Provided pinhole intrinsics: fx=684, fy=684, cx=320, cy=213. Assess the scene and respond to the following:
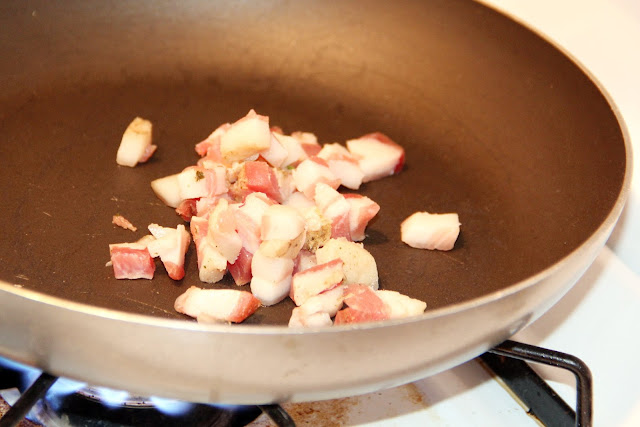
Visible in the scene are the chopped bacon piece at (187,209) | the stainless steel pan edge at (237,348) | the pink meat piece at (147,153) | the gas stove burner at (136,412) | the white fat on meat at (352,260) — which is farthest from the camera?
the pink meat piece at (147,153)

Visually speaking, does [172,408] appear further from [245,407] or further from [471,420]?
[471,420]

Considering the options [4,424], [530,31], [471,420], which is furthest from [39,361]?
[530,31]

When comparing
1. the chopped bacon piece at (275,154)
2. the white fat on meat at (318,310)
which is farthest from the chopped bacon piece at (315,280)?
the chopped bacon piece at (275,154)

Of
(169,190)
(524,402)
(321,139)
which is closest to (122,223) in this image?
(169,190)

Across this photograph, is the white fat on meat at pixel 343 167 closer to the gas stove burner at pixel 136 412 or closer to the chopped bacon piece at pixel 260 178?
the chopped bacon piece at pixel 260 178

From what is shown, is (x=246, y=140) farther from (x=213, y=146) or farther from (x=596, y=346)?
(x=596, y=346)
